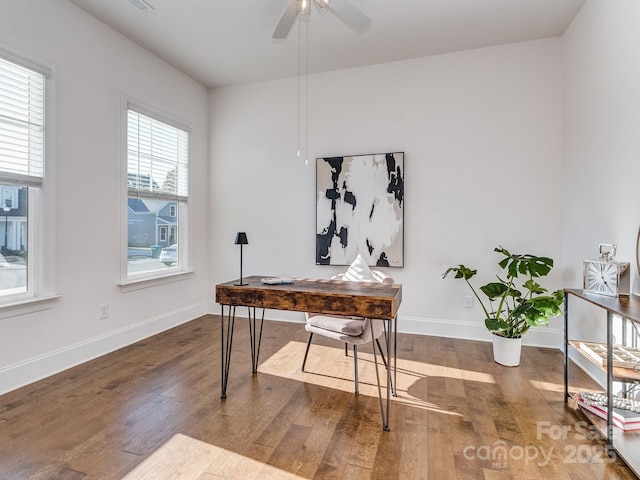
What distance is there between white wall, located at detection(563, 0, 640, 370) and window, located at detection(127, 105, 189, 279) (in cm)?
414

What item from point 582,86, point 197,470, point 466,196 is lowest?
point 197,470

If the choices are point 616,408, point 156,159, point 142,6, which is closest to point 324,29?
point 142,6

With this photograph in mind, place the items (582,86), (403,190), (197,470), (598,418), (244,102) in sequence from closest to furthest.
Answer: (197,470)
(598,418)
(582,86)
(403,190)
(244,102)

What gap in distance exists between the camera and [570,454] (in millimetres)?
1738

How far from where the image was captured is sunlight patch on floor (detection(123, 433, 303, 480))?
5.19 feet

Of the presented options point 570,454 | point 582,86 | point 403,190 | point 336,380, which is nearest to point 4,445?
point 336,380

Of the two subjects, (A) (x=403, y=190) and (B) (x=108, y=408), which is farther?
(A) (x=403, y=190)

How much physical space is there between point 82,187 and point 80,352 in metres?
1.44

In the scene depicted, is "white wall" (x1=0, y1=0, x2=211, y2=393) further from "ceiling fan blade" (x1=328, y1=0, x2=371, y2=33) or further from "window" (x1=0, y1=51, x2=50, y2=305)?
"ceiling fan blade" (x1=328, y1=0, x2=371, y2=33)

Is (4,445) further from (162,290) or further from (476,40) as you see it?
(476,40)

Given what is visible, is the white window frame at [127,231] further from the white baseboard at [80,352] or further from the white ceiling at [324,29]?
the white ceiling at [324,29]

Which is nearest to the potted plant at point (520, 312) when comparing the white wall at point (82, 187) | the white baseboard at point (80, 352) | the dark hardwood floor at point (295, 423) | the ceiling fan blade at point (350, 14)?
the dark hardwood floor at point (295, 423)

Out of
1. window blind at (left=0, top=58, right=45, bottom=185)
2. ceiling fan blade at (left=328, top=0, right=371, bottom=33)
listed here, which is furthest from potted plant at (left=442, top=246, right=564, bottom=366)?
window blind at (left=0, top=58, right=45, bottom=185)

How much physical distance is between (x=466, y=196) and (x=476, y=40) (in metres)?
1.57
